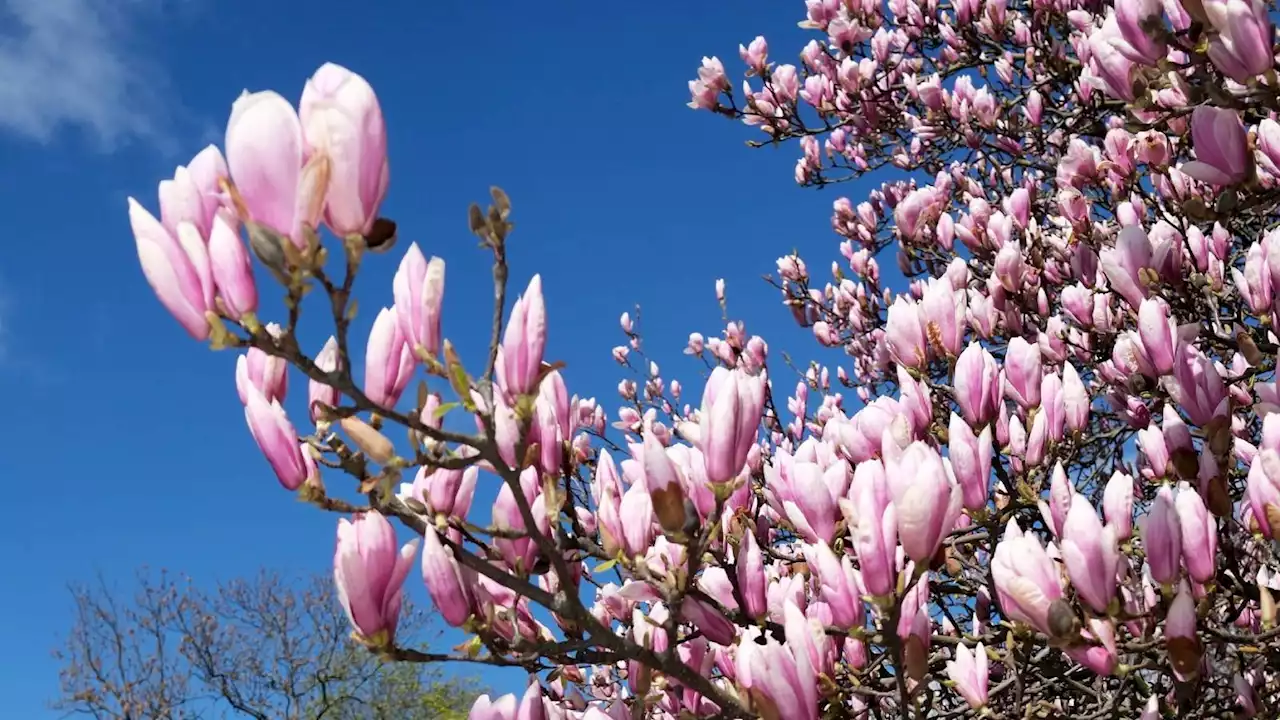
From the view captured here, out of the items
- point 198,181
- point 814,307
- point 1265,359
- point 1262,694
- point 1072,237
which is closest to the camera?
point 198,181

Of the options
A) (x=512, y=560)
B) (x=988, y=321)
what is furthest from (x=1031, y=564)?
(x=988, y=321)

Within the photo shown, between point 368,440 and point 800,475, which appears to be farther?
point 800,475

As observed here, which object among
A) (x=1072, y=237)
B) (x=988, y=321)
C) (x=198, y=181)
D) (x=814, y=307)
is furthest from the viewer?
(x=814, y=307)

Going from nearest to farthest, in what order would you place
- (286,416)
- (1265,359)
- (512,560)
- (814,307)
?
(286,416) → (512,560) → (1265,359) → (814,307)

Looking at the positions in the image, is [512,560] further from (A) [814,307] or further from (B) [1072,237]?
(A) [814,307]

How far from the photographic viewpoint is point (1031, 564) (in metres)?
1.64

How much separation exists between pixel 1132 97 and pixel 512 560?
1.72 m

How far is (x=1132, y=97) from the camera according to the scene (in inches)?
90.5

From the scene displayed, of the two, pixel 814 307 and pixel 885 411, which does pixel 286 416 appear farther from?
pixel 814 307

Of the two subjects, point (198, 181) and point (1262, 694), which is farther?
point (1262, 694)

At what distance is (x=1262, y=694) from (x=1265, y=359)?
3.33 ft

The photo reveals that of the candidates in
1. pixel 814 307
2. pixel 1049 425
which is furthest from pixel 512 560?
pixel 814 307

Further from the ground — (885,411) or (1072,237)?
(1072,237)

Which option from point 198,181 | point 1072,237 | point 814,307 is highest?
point 814,307
